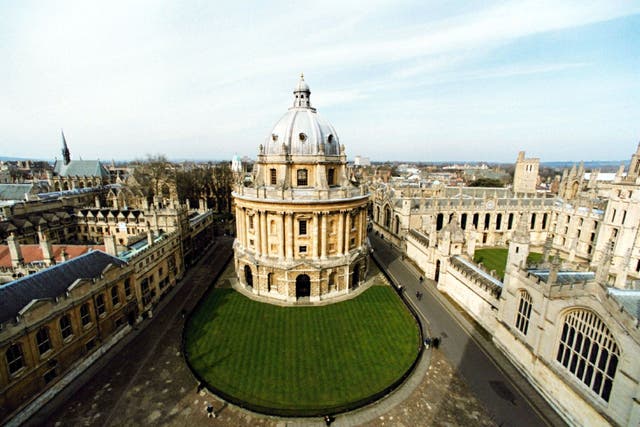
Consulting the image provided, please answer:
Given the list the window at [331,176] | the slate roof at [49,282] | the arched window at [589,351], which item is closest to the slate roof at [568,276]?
the arched window at [589,351]

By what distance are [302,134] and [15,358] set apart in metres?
26.7

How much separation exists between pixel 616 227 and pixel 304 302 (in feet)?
132

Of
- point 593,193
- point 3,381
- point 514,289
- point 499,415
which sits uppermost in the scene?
point 593,193

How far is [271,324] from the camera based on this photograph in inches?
1038

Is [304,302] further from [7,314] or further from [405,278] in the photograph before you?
[7,314]

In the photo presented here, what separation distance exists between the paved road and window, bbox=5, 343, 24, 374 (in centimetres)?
2809

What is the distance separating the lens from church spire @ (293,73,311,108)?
3288 cm

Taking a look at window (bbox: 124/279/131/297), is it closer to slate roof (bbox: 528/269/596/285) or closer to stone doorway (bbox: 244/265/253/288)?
stone doorway (bbox: 244/265/253/288)

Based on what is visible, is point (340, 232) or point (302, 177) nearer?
point (340, 232)

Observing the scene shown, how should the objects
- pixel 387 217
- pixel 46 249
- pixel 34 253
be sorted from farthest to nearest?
pixel 387 217 < pixel 34 253 < pixel 46 249

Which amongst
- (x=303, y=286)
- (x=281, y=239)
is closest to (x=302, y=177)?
(x=281, y=239)

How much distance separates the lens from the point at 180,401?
18312 mm

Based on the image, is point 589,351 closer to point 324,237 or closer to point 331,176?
point 324,237

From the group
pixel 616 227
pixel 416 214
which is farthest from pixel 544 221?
A: pixel 416 214
